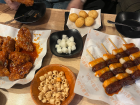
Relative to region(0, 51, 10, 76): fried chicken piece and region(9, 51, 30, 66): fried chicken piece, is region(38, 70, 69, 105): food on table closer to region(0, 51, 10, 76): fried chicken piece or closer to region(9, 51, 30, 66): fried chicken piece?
region(9, 51, 30, 66): fried chicken piece

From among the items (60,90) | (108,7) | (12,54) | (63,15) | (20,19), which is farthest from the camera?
(108,7)

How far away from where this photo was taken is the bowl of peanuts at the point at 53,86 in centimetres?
168

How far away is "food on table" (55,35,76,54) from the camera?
227 centimetres

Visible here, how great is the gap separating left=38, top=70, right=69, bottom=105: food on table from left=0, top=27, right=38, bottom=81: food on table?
1.46ft

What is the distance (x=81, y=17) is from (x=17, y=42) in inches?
67.7

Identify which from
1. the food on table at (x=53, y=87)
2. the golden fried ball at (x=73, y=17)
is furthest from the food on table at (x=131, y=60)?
the golden fried ball at (x=73, y=17)

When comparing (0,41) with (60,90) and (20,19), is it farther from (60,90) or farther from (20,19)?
(60,90)

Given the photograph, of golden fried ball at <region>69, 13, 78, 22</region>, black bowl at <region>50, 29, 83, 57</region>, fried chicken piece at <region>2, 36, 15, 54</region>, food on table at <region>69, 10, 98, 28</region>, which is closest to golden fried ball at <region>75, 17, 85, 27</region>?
food on table at <region>69, 10, 98, 28</region>

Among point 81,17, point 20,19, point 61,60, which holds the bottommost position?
point 61,60

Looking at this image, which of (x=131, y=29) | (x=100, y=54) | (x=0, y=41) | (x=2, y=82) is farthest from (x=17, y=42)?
(x=131, y=29)

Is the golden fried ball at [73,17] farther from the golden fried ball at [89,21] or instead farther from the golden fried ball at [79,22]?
the golden fried ball at [89,21]

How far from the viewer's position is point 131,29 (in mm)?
2539

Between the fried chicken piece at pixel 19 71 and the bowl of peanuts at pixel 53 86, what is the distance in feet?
1.00

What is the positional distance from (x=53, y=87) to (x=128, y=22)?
2.37 metres
